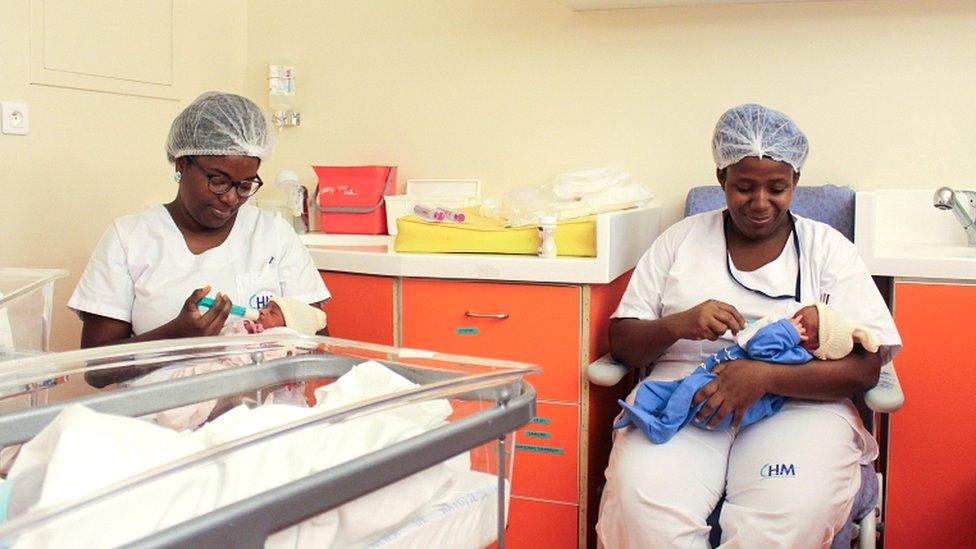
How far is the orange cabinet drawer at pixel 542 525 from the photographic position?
243 centimetres

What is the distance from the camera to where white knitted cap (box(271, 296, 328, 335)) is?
74.2 inches

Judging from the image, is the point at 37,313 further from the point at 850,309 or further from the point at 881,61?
the point at 881,61

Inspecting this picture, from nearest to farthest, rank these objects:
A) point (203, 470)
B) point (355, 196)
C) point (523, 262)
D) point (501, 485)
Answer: point (203, 470), point (501, 485), point (523, 262), point (355, 196)

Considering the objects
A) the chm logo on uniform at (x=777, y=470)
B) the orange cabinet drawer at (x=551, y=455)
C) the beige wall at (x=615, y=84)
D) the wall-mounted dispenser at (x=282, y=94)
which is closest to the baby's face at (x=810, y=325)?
the chm logo on uniform at (x=777, y=470)

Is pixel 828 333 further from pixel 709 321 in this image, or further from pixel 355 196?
pixel 355 196

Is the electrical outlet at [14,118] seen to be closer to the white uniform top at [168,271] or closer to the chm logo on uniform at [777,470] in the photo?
the white uniform top at [168,271]

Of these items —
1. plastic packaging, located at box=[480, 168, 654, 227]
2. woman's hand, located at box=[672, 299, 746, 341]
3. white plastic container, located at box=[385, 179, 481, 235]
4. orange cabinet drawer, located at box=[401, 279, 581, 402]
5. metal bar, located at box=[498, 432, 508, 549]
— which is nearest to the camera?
metal bar, located at box=[498, 432, 508, 549]

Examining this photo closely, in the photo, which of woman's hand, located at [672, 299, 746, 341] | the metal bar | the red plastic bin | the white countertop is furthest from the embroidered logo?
the metal bar

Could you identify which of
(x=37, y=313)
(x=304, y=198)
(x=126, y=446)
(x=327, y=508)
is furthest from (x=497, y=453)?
(x=304, y=198)

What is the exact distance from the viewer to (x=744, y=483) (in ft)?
6.17

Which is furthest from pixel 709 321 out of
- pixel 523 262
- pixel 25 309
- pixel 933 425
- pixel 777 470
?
pixel 25 309

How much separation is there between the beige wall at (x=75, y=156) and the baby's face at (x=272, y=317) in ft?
4.07

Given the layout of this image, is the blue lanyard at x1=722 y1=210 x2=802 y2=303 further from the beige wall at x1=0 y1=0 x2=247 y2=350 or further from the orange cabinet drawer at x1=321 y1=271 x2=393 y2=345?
the beige wall at x1=0 y1=0 x2=247 y2=350

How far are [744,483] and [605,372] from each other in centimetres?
43
